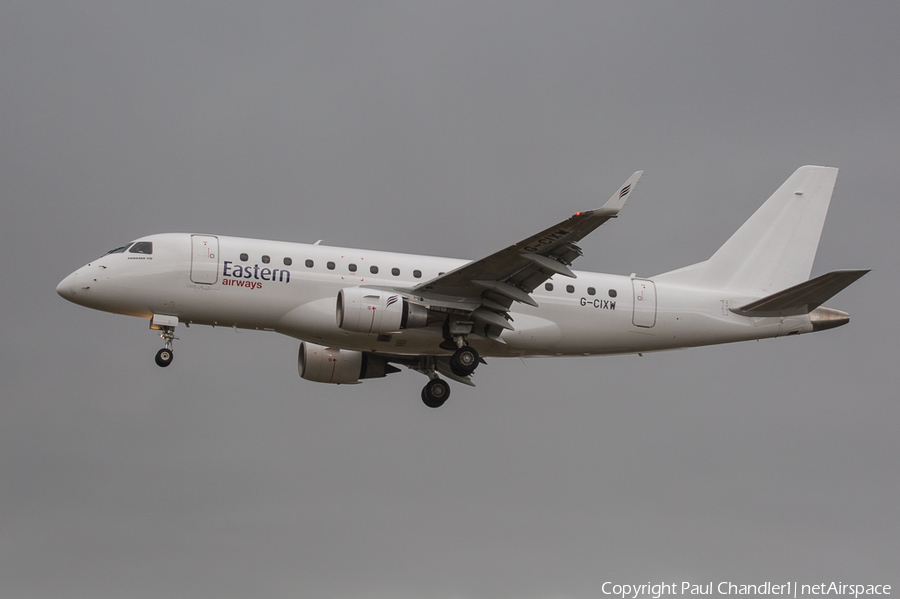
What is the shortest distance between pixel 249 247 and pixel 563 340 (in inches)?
409

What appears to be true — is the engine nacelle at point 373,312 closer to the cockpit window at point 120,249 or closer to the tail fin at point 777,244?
the cockpit window at point 120,249

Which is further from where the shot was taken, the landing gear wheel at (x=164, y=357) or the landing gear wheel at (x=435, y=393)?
the landing gear wheel at (x=435, y=393)

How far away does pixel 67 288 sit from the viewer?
1248 inches

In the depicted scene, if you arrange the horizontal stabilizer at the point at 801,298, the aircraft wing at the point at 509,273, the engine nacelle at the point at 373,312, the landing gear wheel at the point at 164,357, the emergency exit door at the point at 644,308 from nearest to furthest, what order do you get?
the aircraft wing at the point at 509,273
the engine nacelle at the point at 373,312
the landing gear wheel at the point at 164,357
the horizontal stabilizer at the point at 801,298
the emergency exit door at the point at 644,308

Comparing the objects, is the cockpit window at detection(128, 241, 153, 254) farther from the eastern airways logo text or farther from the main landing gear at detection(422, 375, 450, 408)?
the main landing gear at detection(422, 375, 450, 408)

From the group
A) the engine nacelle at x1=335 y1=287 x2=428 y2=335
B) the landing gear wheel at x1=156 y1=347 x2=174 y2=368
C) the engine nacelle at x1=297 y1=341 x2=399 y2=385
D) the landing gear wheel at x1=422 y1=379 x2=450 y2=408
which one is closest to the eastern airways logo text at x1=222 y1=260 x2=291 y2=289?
the engine nacelle at x1=335 y1=287 x2=428 y2=335

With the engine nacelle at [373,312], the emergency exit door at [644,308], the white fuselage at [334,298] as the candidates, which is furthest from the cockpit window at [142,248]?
the emergency exit door at [644,308]

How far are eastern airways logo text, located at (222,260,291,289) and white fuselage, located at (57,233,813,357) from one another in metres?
0.03

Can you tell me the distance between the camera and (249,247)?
3225cm

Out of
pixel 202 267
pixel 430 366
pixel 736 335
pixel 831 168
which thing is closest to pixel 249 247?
pixel 202 267

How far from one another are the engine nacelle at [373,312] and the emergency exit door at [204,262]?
12.8ft

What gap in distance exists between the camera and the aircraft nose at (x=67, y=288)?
31656 mm

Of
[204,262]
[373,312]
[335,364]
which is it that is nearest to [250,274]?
[204,262]

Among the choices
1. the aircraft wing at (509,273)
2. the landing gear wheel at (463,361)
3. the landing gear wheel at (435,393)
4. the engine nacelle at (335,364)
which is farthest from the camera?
the engine nacelle at (335,364)
